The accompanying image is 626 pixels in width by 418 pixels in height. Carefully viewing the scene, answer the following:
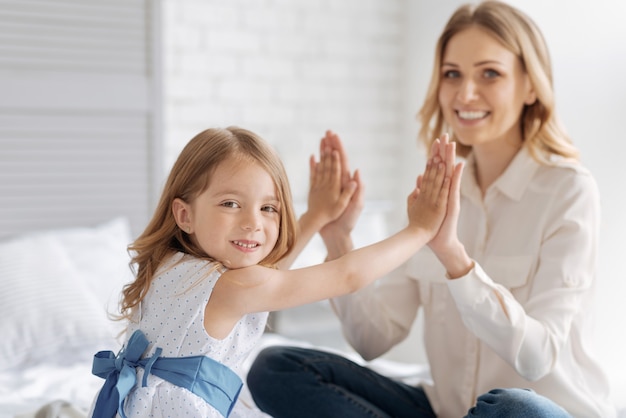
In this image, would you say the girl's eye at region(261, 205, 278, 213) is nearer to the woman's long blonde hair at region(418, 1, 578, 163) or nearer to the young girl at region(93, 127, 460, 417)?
the young girl at region(93, 127, 460, 417)

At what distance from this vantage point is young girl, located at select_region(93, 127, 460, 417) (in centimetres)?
142

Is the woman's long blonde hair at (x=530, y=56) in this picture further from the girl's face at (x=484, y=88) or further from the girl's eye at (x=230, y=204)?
the girl's eye at (x=230, y=204)

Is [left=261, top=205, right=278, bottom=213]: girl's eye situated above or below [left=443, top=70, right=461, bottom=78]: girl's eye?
below

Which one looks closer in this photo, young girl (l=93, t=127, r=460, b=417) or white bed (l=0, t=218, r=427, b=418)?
young girl (l=93, t=127, r=460, b=417)

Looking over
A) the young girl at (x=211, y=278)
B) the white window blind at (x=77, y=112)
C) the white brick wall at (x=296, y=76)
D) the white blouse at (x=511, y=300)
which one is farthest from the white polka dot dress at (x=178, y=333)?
the white brick wall at (x=296, y=76)

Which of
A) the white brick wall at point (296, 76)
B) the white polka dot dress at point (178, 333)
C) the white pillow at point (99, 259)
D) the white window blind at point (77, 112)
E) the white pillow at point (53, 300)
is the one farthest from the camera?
the white brick wall at point (296, 76)

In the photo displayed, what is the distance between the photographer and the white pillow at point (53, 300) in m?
2.25

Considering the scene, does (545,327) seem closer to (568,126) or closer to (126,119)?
(568,126)

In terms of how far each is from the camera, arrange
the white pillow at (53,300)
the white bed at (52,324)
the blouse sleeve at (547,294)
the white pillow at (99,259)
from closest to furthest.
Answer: the blouse sleeve at (547,294) → the white bed at (52,324) → the white pillow at (53,300) → the white pillow at (99,259)

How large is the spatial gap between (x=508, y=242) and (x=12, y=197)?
5.99ft

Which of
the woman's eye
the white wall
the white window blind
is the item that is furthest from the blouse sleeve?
the white window blind

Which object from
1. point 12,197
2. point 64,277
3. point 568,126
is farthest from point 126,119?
point 568,126

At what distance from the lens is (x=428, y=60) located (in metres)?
3.59

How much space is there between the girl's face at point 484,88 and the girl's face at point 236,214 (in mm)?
669
